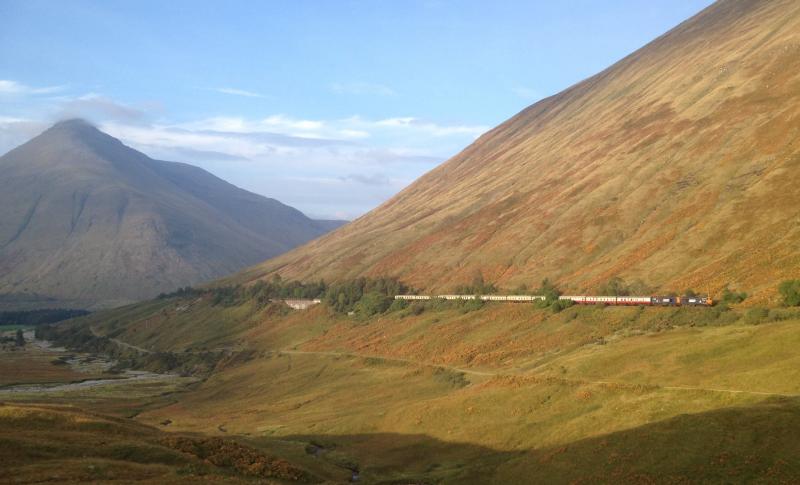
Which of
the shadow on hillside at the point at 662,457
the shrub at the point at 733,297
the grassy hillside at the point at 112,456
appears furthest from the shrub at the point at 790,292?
the grassy hillside at the point at 112,456

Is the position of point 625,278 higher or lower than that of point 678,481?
higher

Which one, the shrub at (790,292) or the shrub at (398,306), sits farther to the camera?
the shrub at (398,306)

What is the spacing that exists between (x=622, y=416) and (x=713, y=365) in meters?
19.1

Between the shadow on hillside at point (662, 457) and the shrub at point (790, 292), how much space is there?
1740 inches

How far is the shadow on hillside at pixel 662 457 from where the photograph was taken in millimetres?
48562

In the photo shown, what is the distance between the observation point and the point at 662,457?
174ft

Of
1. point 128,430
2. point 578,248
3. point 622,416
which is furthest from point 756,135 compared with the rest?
point 128,430

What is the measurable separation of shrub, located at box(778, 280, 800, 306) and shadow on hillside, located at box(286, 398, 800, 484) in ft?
145

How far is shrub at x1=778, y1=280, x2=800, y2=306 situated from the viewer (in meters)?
97.1

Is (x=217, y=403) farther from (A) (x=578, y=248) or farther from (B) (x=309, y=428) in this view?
(A) (x=578, y=248)

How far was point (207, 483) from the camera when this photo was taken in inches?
1820

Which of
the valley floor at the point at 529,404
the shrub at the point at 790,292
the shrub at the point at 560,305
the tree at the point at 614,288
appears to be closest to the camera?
the valley floor at the point at 529,404

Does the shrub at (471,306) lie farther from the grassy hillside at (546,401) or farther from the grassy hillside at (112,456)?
the grassy hillside at (112,456)

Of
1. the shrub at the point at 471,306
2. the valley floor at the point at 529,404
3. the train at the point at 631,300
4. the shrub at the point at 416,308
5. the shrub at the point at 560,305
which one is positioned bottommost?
the valley floor at the point at 529,404
